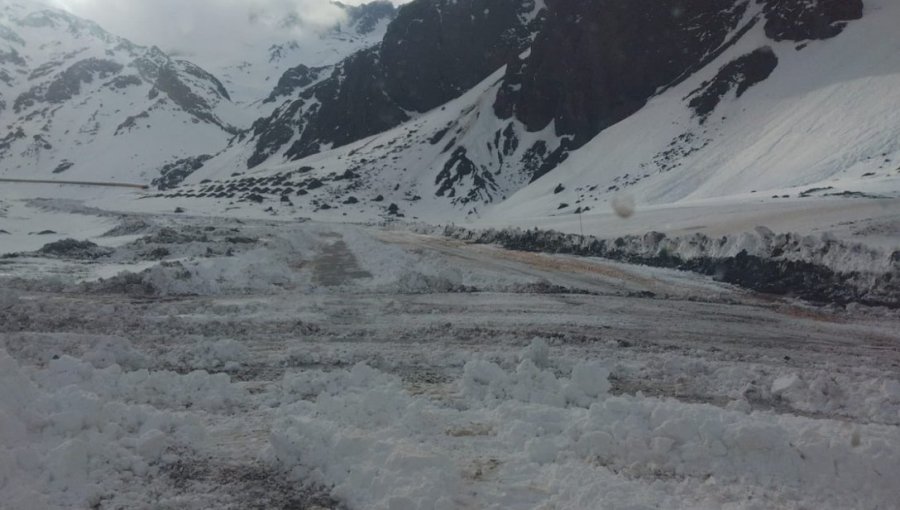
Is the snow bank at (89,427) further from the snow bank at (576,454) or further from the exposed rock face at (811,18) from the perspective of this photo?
the exposed rock face at (811,18)

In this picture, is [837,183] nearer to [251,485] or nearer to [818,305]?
[818,305]

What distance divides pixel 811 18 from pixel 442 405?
73.2 m

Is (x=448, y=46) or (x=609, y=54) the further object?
(x=448, y=46)

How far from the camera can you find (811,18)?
63594mm

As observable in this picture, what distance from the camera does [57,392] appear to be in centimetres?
546

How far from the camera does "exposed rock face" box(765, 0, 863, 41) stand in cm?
6197

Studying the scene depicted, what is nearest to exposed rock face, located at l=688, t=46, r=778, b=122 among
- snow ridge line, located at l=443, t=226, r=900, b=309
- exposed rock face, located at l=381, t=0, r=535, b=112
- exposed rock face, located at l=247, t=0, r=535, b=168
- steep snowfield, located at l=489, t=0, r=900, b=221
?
steep snowfield, located at l=489, t=0, r=900, b=221

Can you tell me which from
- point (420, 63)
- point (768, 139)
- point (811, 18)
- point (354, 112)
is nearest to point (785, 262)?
point (768, 139)

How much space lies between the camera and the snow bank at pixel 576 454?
4.30 metres

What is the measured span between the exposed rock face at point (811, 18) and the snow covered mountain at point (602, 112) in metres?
0.15

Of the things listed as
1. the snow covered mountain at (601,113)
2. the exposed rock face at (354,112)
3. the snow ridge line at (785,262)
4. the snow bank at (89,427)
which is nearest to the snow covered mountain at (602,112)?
the snow covered mountain at (601,113)

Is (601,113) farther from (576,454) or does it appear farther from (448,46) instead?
(576,454)

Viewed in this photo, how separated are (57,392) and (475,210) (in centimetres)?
7674

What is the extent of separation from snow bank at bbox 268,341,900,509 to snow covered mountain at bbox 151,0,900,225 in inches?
962
